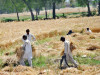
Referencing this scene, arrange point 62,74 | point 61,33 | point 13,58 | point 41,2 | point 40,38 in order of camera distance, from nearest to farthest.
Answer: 1. point 62,74
2. point 13,58
3. point 40,38
4. point 61,33
5. point 41,2

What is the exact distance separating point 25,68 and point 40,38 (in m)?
10.4

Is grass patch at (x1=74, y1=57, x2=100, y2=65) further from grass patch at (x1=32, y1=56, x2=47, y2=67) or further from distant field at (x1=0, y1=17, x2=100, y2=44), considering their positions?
distant field at (x1=0, y1=17, x2=100, y2=44)

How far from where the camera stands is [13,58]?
40.2ft

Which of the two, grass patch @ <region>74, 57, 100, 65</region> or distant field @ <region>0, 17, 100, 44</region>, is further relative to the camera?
A: distant field @ <region>0, 17, 100, 44</region>

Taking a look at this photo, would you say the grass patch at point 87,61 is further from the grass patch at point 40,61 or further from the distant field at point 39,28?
the distant field at point 39,28

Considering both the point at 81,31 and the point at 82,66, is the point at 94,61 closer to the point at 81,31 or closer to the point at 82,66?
the point at 82,66

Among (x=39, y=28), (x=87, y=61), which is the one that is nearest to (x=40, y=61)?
(x=87, y=61)

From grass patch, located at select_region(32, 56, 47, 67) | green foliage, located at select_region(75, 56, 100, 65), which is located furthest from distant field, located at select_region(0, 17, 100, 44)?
green foliage, located at select_region(75, 56, 100, 65)

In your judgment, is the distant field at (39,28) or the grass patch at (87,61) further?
the distant field at (39,28)

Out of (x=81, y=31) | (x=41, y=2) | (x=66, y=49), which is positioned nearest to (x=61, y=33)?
(x=81, y=31)

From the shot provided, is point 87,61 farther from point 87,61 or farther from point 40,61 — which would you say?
point 40,61

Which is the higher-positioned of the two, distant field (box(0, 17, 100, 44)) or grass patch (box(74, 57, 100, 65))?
distant field (box(0, 17, 100, 44))

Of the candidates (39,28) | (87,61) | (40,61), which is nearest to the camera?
(87,61)

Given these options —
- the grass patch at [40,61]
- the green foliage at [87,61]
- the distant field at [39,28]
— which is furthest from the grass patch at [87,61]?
the distant field at [39,28]
